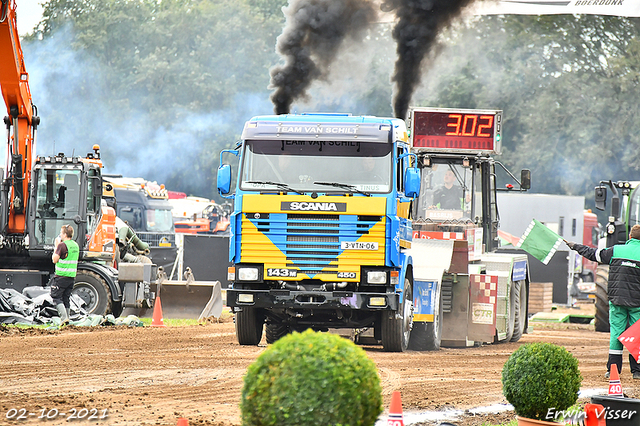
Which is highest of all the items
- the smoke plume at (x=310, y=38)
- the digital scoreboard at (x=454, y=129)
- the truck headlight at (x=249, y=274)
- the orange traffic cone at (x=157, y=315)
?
the smoke plume at (x=310, y=38)

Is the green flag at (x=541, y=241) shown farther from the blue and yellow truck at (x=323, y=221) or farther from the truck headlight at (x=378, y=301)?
the truck headlight at (x=378, y=301)

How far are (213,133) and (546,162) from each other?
20.3 meters

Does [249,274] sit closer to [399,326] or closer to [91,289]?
[399,326]

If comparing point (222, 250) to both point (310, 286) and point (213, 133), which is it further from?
point (213, 133)

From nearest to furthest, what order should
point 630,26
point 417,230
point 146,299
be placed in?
point 417,230 < point 146,299 < point 630,26

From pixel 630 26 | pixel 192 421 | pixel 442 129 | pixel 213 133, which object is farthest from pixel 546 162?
pixel 192 421

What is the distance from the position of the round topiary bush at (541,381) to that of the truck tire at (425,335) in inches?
266

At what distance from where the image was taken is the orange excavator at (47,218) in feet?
59.9

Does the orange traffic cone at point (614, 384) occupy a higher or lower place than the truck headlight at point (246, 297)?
lower

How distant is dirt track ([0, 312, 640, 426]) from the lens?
8.18 metres

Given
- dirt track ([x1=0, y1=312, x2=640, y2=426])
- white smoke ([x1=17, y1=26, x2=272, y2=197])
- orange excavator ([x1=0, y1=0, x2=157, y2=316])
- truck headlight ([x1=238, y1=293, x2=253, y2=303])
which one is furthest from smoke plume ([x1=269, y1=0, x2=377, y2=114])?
white smoke ([x1=17, y1=26, x2=272, y2=197])

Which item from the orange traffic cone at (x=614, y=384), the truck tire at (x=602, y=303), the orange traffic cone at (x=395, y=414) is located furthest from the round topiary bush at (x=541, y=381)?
the truck tire at (x=602, y=303)

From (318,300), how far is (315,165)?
177cm

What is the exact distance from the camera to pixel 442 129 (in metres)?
17.1
